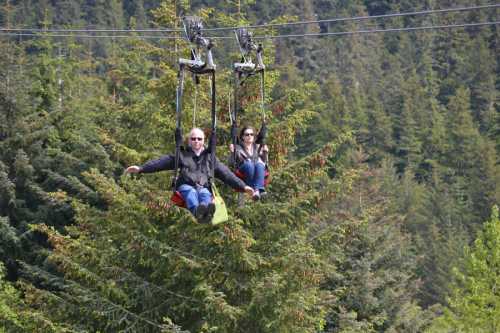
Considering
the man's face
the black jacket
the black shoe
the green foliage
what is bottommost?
the green foliage

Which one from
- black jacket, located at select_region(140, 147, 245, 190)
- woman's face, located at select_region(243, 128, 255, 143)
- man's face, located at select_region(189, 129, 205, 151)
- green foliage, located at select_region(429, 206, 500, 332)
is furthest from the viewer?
green foliage, located at select_region(429, 206, 500, 332)

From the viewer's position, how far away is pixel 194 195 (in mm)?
12469

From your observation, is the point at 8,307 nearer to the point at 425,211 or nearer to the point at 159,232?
the point at 159,232

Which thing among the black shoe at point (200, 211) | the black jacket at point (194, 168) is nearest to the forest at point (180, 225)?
the black jacket at point (194, 168)

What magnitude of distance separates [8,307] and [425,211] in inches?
2559

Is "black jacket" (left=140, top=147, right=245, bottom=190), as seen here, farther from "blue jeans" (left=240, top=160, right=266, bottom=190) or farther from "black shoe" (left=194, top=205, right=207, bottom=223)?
"blue jeans" (left=240, top=160, right=266, bottom=190)

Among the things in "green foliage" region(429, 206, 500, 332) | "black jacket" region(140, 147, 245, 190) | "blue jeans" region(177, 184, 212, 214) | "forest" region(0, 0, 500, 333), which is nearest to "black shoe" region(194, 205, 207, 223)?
"blue jeans" region(177, 184, 212, 214)

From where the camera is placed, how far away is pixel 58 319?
2025 cm

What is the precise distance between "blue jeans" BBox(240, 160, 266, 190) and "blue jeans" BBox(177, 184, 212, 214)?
4.78 feet

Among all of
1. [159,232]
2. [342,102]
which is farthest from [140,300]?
[342,102]

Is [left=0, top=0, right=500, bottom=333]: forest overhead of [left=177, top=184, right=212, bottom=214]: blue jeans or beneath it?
beneath

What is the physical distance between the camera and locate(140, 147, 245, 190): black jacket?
1255 centimetres

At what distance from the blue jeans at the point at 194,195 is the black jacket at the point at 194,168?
0.32ft

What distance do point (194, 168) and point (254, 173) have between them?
1.48 m
